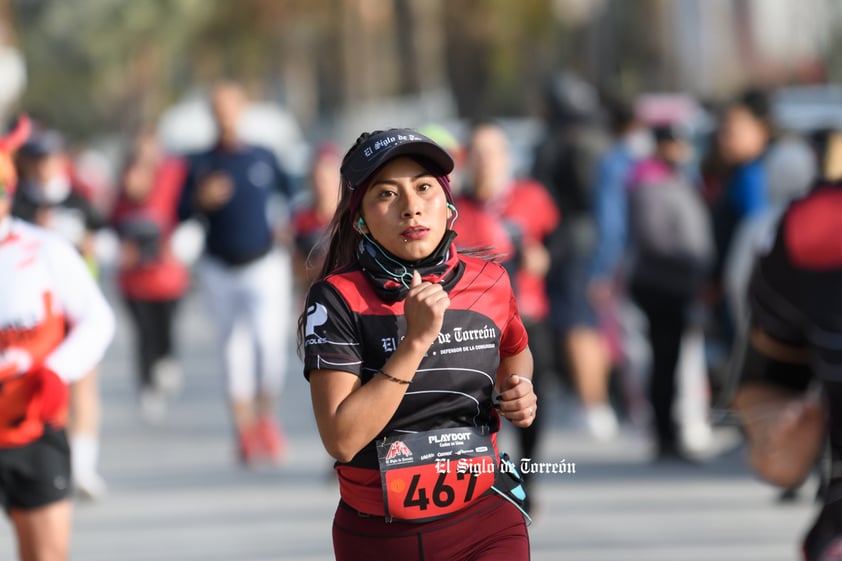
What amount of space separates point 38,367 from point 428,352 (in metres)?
2.06

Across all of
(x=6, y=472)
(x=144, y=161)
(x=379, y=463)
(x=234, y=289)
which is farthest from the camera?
(x=144, y=161)

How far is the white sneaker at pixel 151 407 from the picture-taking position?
13780mm

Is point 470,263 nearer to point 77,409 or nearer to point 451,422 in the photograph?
point 451,422

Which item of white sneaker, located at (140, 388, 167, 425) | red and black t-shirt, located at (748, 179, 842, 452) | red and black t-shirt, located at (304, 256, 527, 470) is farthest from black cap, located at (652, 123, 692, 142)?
red and black t-shirt, located at (304, 256, 527, 470)

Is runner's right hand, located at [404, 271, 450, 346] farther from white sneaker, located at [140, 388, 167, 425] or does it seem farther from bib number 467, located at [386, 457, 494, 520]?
white sneaker, located at [140, 388, 167, 425]

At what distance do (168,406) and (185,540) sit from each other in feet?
19.6

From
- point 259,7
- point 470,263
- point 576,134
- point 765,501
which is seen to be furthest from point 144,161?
point 259,7

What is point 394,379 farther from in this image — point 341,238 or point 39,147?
point 39,147

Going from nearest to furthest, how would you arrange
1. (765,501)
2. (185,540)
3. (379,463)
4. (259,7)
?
1. (379,463)
2. (185,540)
3. (765,501)
4. (259,7)

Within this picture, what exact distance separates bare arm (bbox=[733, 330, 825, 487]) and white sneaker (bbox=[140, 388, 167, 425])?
9.92 meters

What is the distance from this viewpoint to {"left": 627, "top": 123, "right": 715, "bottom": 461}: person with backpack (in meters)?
10.4

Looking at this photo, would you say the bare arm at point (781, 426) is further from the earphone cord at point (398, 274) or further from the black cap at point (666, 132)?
the black cap at point (666, 132)

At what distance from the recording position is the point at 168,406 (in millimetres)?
14547

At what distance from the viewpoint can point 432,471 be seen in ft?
12.9
